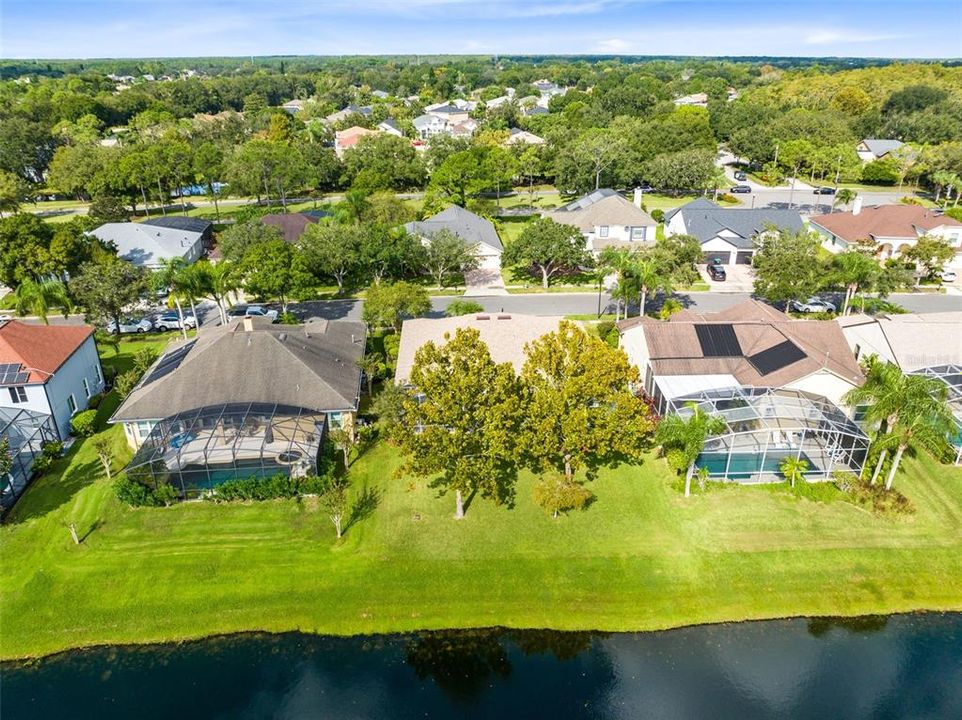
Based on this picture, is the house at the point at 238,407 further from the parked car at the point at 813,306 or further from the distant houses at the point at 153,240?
the parked car at the point at 813,306

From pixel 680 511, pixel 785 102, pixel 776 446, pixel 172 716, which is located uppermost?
pixel 785 102

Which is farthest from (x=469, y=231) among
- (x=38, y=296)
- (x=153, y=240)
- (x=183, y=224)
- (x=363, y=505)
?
(x=363, y=505)

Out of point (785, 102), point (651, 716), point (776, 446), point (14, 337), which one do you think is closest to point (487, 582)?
point (651, 716)

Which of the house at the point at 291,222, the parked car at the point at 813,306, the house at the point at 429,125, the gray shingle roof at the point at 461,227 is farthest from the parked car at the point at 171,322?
the house at the point at 429,125

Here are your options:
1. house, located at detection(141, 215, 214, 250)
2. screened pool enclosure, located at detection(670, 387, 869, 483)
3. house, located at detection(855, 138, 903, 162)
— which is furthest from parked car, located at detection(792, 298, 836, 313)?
house, located at detection(855, 138, 903, 162)

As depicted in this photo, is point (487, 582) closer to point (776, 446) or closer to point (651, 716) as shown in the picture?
point (651, 716)
